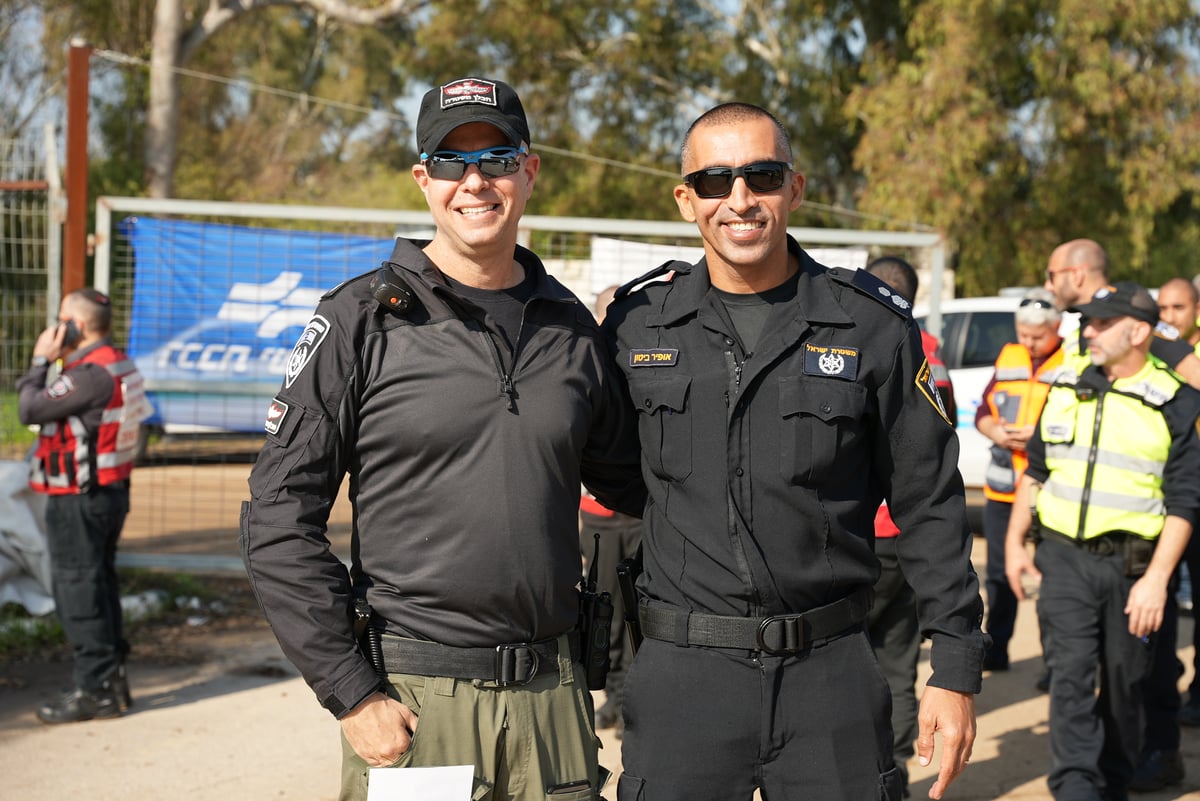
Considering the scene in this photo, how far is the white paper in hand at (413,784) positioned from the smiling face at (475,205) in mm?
1131

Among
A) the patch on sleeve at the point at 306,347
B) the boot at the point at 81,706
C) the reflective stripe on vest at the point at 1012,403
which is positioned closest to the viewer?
the patch on sleeve at the point at 306,347

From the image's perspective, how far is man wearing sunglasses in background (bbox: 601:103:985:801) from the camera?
2781 millimetres

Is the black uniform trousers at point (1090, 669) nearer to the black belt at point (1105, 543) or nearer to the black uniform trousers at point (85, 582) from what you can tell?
the black belt at point (1105, 543)

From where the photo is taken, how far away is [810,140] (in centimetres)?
2134

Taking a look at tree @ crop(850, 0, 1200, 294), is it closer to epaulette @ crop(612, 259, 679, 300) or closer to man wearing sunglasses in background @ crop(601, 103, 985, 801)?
epaulette @ crop(612, 259, 679, 300)

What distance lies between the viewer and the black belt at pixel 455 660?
8.89 feet

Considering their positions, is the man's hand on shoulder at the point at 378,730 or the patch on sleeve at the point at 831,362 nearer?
the man's hand on shoulder at the point at 378,730

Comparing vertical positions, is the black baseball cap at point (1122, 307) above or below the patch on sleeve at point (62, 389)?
above

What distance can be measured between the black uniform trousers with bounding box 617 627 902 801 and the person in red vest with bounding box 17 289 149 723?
13.6 ft

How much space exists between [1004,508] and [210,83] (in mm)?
23909

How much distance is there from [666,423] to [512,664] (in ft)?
2.18

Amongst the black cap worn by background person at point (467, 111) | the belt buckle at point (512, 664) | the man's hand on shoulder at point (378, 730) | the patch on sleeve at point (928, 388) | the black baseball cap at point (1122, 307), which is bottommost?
the man's hand on shoulder at point (378, 730)

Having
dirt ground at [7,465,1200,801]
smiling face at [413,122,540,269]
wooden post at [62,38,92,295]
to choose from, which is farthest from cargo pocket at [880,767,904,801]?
wooden post at [62,38,92,295]

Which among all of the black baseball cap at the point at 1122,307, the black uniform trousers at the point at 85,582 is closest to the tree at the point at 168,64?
the black uniform trousers at the point at 85,582
